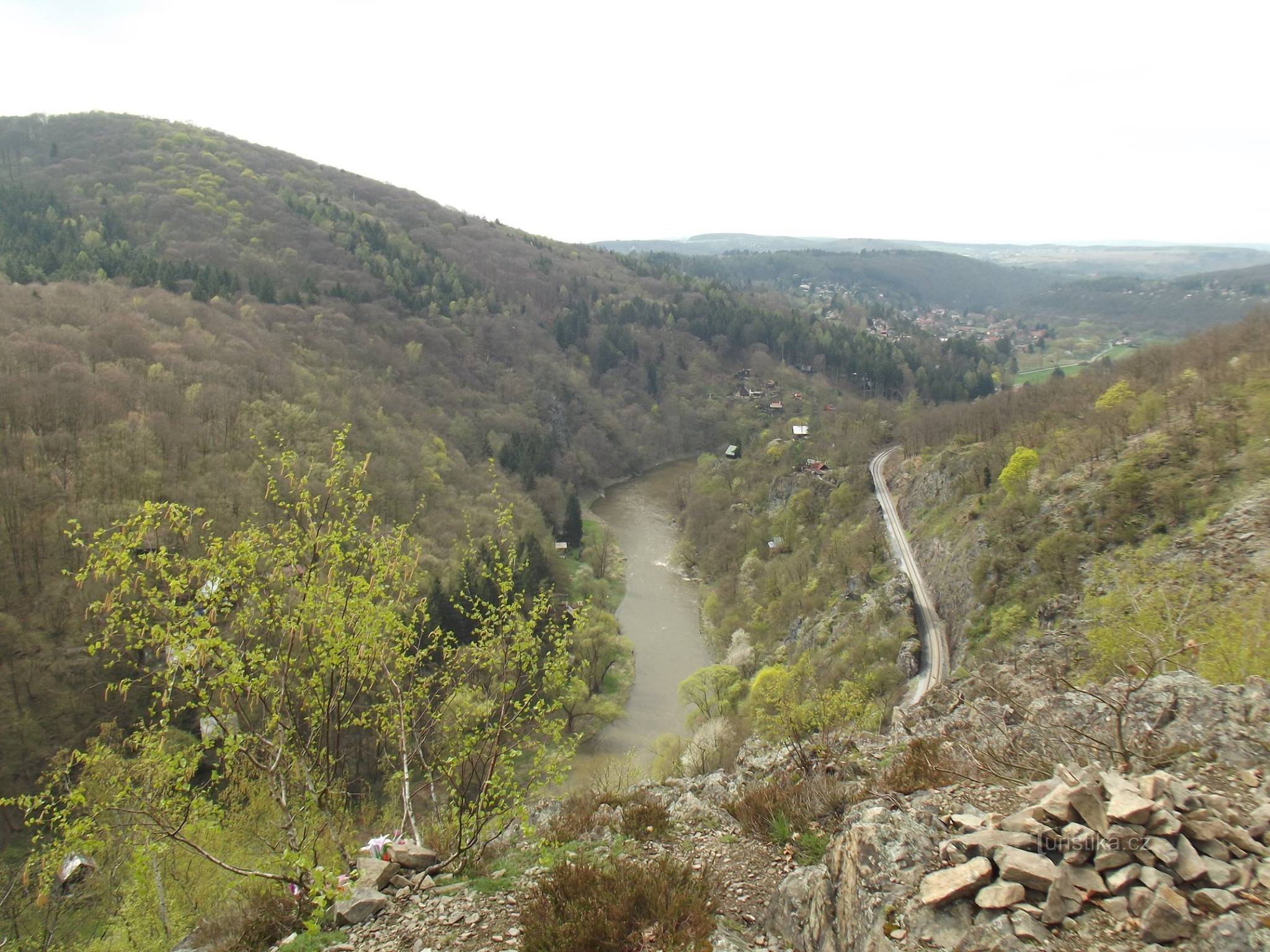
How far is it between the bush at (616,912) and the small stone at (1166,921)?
4.24 meters

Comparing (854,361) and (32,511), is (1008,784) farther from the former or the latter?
(854,361)

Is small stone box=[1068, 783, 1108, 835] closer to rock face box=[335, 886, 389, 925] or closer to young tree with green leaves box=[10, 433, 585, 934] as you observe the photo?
young tree with green leaves box=[10, 433, 585, 934]

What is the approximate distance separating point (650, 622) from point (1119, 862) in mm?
45221

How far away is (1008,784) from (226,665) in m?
10.7

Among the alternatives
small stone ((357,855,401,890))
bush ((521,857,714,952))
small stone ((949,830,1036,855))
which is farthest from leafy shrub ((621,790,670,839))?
small stone ((949,830,1036,855))

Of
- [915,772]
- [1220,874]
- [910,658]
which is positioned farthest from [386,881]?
[910,658]

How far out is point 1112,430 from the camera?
3272 cm

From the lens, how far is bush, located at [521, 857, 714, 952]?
7312 mm

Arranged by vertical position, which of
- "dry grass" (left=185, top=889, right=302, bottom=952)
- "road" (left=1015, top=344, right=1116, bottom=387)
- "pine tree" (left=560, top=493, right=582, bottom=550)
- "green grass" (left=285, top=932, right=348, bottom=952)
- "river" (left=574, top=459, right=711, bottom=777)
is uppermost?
"road" (left=1015, top=344, right=1116, bottom=387)

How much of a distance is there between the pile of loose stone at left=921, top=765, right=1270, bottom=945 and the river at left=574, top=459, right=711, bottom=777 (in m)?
26.8

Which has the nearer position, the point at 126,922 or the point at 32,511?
the point at 126,922

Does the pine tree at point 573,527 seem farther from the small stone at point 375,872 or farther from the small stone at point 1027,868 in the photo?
the small stone at point 1027,868

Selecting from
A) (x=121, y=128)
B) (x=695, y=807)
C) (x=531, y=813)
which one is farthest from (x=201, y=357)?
(x=121, y=128)

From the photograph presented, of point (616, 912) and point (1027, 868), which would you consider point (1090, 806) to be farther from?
point (616, 912)
